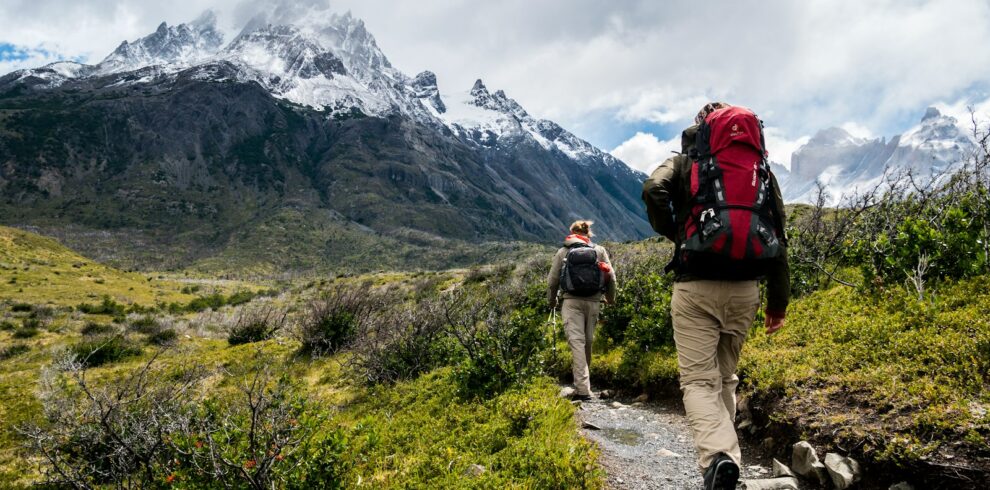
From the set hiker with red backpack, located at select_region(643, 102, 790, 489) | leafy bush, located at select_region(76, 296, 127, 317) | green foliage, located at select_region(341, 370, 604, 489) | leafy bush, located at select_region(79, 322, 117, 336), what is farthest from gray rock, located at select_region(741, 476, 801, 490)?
leafy bush, located at select_region(76, 296, 127, 317)

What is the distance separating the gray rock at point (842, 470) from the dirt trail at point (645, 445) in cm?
58

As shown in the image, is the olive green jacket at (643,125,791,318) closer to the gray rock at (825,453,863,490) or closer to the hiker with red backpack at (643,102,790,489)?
the hiker with red backpack at (643,102,790,489)

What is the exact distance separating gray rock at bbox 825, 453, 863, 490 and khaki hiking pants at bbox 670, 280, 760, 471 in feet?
3.50

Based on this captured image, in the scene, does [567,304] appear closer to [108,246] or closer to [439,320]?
[439,320]

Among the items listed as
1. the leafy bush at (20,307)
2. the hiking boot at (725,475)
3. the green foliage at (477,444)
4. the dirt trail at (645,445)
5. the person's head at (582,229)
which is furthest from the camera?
the leafy bush at (20,307)

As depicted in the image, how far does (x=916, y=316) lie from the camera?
5.25 metres

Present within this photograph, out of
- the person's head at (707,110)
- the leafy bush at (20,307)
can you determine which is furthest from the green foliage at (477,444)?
the leafy bush at (20,307)

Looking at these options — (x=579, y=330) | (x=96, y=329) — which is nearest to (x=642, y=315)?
(x=579, y=330)

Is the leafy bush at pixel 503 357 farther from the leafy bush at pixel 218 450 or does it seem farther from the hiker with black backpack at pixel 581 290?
the leafy bush at pixel 218 450

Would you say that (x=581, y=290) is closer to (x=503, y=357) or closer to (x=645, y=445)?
(x=503, y=357)

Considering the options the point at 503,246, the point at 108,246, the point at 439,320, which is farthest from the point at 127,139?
the point at 439,320

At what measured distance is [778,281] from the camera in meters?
3.59

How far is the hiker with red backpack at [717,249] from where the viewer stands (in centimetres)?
320

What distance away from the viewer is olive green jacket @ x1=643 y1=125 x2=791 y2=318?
11.6 ft
